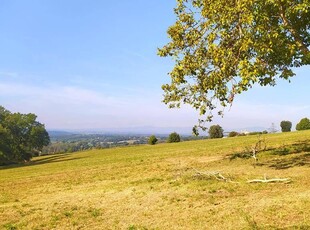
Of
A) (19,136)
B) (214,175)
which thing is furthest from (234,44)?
(19,136)

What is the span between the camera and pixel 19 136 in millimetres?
111062

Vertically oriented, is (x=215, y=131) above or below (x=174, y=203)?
above

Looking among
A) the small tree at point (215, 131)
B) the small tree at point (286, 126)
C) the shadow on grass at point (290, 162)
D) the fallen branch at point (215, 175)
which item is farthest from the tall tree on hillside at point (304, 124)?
the fallen branch at point (215, 175)

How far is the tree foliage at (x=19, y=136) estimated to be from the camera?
83.7m

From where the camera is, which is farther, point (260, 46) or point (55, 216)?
point (260, 46)

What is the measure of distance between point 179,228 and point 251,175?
10.3 metres

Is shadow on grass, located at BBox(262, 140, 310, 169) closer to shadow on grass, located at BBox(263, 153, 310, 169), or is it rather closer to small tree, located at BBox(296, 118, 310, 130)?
shadow on grass, located at BBox(263, 153, 310, 169)

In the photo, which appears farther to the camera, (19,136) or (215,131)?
(19,136)

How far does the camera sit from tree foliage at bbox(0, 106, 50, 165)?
83.7 metres

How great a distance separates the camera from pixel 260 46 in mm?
17141

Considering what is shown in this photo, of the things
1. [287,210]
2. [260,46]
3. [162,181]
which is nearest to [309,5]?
[260,46]

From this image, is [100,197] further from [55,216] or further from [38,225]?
[38,225]

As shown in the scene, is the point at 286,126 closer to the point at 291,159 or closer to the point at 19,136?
the point at 291,159

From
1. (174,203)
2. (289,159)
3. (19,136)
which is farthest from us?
(19,136)
